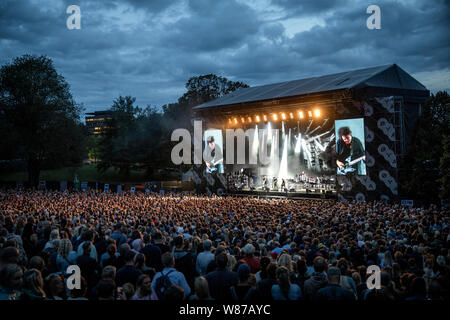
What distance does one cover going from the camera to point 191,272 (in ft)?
18.4

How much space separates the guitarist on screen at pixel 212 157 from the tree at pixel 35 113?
15.3m

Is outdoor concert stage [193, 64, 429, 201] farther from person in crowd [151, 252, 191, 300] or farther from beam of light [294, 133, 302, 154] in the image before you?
person in crowd [151, 252, 191, 300]

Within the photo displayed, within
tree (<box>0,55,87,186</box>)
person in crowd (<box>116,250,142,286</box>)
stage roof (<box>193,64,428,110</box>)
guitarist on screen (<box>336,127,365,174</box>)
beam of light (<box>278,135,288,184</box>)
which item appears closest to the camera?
person in crowd (<box>116,250,142,286</box>)

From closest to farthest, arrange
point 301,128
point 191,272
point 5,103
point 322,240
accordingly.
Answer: point 191,272 → point 322,240 → point 301,128 → point 5,103

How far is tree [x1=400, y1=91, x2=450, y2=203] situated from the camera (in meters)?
20.8

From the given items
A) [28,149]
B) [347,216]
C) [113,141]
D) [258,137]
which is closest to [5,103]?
[28,149]

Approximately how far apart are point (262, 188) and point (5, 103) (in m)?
27.7

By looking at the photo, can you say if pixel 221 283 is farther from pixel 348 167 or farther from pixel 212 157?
pixel 212 157

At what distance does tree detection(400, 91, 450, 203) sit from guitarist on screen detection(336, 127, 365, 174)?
2.79 m

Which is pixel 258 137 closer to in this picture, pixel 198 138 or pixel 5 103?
pixel 198 138

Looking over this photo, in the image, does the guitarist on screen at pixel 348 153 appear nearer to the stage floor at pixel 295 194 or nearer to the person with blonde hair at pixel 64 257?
the stage floor at pixel 295 194

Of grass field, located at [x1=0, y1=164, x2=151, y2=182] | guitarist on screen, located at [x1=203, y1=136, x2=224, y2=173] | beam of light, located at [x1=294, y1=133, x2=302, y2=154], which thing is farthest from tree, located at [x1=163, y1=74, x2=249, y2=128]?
beam of light, located at [x1=294, y1=133, x2=302, y2=154]

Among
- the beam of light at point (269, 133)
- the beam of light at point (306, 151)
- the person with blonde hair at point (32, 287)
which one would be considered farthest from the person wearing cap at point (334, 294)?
the beam of light at point (269, 133)

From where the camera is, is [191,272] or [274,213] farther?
[274,213]
